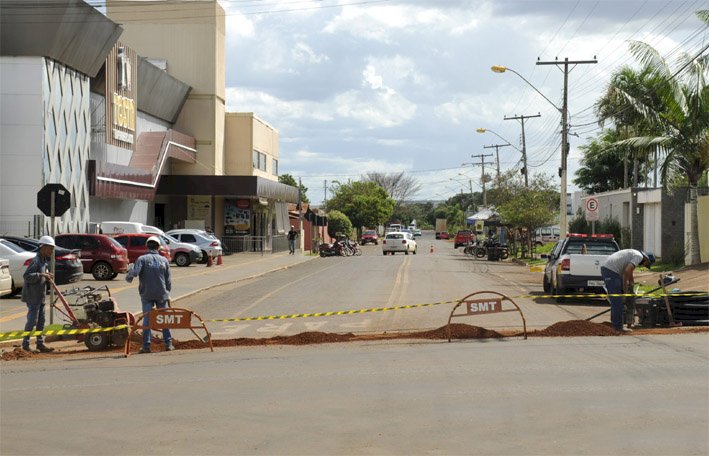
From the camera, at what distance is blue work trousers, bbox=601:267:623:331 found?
15.9 m

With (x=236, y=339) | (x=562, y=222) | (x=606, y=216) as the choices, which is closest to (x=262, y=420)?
(x=236, y=339)

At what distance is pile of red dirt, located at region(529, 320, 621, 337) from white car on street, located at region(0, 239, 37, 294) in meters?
14.5

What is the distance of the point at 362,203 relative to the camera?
117 metres

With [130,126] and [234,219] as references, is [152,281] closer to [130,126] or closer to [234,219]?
[130,126]

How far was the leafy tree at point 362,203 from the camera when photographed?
387 ft

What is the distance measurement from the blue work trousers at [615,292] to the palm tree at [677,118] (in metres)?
16.6

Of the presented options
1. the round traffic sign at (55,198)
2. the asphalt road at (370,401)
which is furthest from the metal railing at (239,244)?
the asphalt road at (370,401)

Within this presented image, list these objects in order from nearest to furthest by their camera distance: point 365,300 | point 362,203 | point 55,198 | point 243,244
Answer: point 55,198, point 365,300, point 243,244, point 362,203

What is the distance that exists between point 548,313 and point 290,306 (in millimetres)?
6052

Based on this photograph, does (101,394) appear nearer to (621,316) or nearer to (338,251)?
(621,316)

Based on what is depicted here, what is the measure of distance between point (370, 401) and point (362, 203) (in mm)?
107699

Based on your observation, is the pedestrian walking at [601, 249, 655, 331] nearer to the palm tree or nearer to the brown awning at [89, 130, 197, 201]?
the palm tree

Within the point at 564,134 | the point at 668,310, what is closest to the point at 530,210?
the point at 564,134

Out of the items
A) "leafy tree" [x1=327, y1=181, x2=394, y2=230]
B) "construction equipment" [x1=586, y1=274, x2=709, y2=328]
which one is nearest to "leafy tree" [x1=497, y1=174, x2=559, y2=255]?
"construction equipment" [x1=586, y1=274, x2=709, y2=328]
